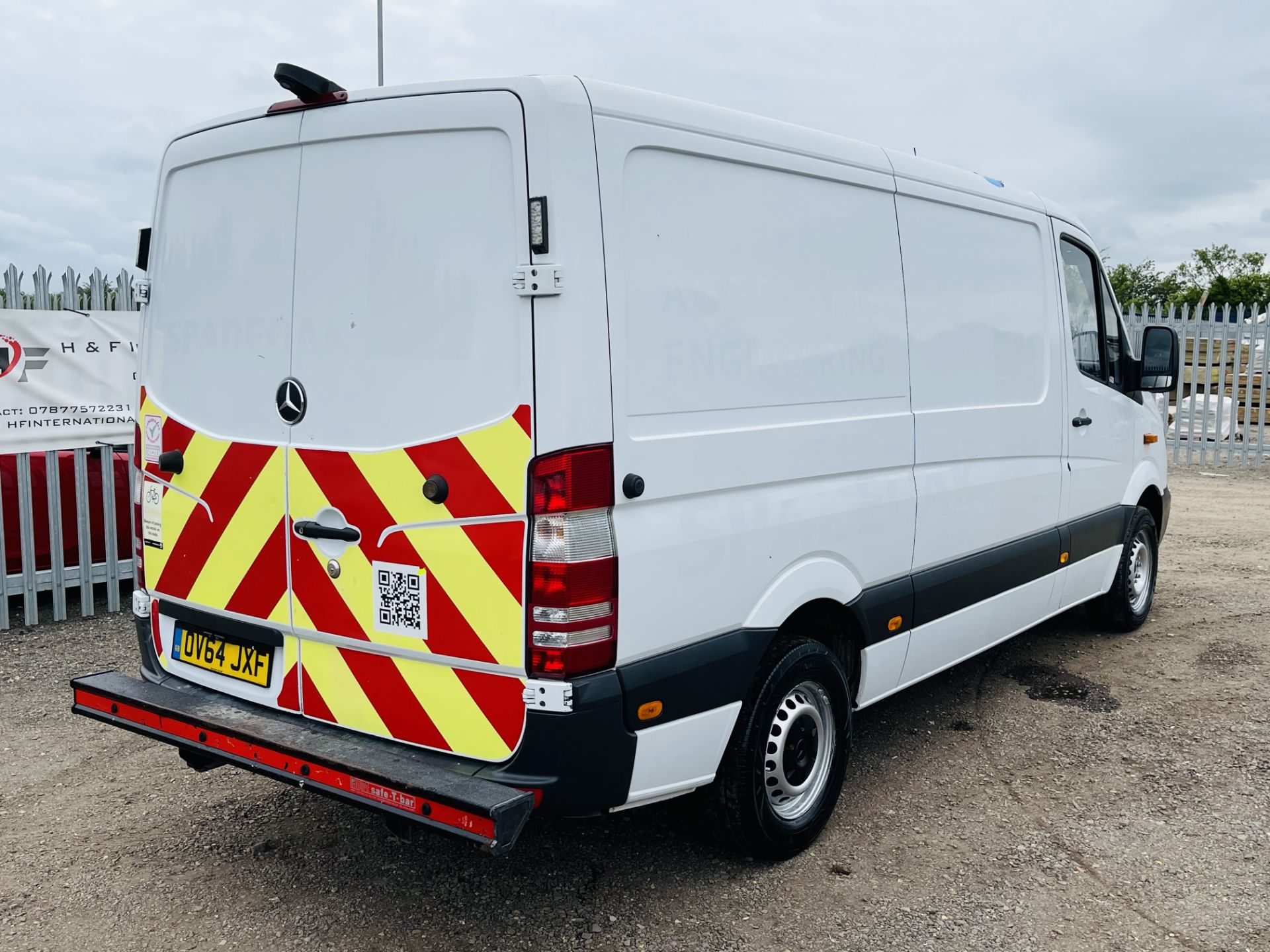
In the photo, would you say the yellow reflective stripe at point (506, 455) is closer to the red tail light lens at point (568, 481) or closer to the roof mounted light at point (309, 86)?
the red tail light lens at point (568, 481)

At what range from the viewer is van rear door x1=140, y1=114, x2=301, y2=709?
3166mm

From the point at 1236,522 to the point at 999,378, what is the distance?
22.8 feet

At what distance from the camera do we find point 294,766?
2947 millimetres

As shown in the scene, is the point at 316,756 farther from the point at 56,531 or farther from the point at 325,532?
the point at 56,531

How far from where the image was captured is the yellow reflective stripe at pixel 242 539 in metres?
3.17

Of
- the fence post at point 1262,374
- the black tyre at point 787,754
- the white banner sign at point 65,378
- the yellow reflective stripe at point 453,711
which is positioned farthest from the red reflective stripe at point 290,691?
the fence post at point 1262,374

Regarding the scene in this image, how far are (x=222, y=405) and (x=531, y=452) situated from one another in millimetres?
1217

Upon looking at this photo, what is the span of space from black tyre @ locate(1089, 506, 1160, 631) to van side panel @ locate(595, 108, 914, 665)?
2720mm

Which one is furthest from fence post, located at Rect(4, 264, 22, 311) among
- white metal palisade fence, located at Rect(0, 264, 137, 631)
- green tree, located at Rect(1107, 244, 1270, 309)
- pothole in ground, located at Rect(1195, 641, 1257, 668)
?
green tree, located at Rect(1107, 244, 1270, 309)

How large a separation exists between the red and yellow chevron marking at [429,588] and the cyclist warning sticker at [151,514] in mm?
684

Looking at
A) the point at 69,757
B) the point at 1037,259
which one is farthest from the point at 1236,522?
the point at 69,757

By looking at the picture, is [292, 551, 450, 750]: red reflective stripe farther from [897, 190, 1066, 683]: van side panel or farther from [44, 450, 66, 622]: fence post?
[44, 450, 66, 622]: fence post

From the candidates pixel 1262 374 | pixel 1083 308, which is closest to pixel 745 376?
pixel 1083 308

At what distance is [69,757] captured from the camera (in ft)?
14.3
